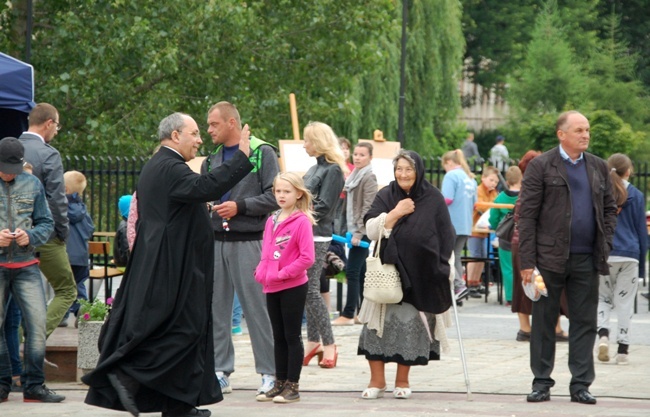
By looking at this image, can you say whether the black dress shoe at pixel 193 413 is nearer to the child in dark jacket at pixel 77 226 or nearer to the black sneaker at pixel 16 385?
the black sneaker at pixel 16 385

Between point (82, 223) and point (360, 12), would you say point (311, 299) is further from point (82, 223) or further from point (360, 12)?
point (360, 12)

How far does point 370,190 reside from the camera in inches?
528

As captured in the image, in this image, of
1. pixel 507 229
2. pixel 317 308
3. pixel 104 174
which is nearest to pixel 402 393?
pixel 317 308

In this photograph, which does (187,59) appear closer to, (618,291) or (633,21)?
(618,291)

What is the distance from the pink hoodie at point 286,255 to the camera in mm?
8781

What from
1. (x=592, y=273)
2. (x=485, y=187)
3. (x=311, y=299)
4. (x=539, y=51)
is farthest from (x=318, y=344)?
(x=539, y=51)

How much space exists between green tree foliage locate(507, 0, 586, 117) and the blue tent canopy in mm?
33522

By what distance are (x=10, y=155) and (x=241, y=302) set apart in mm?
1921

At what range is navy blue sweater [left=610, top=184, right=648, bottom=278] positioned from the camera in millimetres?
11320

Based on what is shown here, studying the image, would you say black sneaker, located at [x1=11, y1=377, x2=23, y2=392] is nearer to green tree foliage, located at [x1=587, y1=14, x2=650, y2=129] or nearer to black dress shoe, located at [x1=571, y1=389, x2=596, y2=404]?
black dress shoe, located at [x1=571, y1=389, x2=596, y2=404]

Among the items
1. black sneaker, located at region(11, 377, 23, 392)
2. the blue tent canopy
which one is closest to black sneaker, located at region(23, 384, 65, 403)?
black sneaker, located at region(11, 377, 23, 392)

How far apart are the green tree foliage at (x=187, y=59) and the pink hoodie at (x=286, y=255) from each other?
488 inches

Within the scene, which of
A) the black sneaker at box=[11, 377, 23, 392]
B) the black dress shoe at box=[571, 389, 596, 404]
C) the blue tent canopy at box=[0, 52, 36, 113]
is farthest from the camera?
the blue tent canopy at box=[0, 52, 36, 113]

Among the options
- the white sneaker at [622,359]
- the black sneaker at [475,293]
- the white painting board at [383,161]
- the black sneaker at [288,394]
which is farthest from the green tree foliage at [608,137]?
the black sneaker at [288,394]
